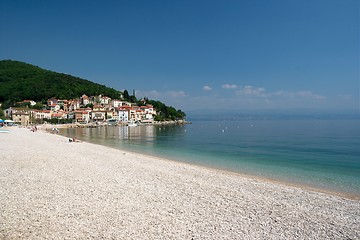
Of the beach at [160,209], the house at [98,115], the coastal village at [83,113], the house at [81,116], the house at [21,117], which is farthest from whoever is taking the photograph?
the house at [98,115]

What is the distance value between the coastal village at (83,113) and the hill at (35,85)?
6.78 metres

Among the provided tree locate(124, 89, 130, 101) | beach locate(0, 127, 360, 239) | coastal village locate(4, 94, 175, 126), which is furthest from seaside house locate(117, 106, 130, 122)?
beach locate(0, 127, 360, 239)

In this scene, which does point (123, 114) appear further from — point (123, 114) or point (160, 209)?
point (160, 209)

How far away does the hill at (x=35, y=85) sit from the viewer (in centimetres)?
11591

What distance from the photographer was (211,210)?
6984mm

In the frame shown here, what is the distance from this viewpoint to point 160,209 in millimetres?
6957

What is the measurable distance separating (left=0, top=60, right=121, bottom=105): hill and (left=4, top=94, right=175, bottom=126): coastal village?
6778mm

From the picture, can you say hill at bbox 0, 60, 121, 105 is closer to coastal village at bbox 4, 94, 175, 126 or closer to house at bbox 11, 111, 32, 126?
coastal village at bbox 4, 94, 175, 126

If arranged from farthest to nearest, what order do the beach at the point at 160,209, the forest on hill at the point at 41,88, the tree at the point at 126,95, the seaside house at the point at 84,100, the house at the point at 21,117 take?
1. the tree at the point at 126,95
2. the seaside house at the point at 84,100
3. the forest on hill at the point at 41,88
4. the house at the point at 21,117
5. the beach at the point at 160,209

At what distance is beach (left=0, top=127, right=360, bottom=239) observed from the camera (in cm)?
564

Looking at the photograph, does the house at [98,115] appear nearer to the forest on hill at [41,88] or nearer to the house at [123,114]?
the house at [123,114]

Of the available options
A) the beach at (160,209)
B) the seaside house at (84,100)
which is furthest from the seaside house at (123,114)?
the beach at (160,209)

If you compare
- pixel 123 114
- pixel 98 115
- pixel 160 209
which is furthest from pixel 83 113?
pixel 160 209

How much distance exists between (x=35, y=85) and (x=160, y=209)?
13643cm
